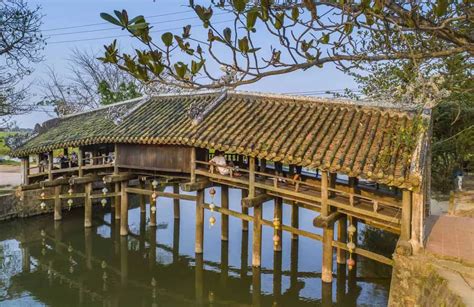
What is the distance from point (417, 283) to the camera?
22.3 feet

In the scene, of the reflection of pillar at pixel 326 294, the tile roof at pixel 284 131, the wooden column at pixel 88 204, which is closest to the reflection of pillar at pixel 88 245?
the wooden column at pixel 88 204

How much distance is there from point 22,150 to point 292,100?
11.1m

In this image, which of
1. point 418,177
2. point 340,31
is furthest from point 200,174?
point 340,31

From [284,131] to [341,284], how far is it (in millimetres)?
4261

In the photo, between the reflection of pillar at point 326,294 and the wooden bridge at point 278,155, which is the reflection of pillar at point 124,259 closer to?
the wooden bridge at point 278,155

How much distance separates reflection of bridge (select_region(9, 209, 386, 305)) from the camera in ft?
33.9

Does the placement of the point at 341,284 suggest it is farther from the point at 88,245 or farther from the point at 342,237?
the point at 88,245

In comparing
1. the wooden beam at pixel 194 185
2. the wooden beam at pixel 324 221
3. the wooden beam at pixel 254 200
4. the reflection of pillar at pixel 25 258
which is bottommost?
the reflection of pillar at pixel 25 258

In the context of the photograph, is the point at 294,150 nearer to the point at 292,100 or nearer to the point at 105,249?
the point at 292,100

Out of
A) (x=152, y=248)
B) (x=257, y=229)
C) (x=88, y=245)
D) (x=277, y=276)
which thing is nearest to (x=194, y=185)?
(x=257, y=229)

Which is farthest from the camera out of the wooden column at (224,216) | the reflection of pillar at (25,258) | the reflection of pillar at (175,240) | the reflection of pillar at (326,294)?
the wooden column at (224,216)

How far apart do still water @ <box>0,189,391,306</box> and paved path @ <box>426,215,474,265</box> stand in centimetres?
218

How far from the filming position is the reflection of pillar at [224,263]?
11.2 metres

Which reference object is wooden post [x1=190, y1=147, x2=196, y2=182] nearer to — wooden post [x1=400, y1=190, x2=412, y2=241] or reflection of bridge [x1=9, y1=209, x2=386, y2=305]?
reflection of bridge [x1=9, y1=209, x2=386, y2=305]
